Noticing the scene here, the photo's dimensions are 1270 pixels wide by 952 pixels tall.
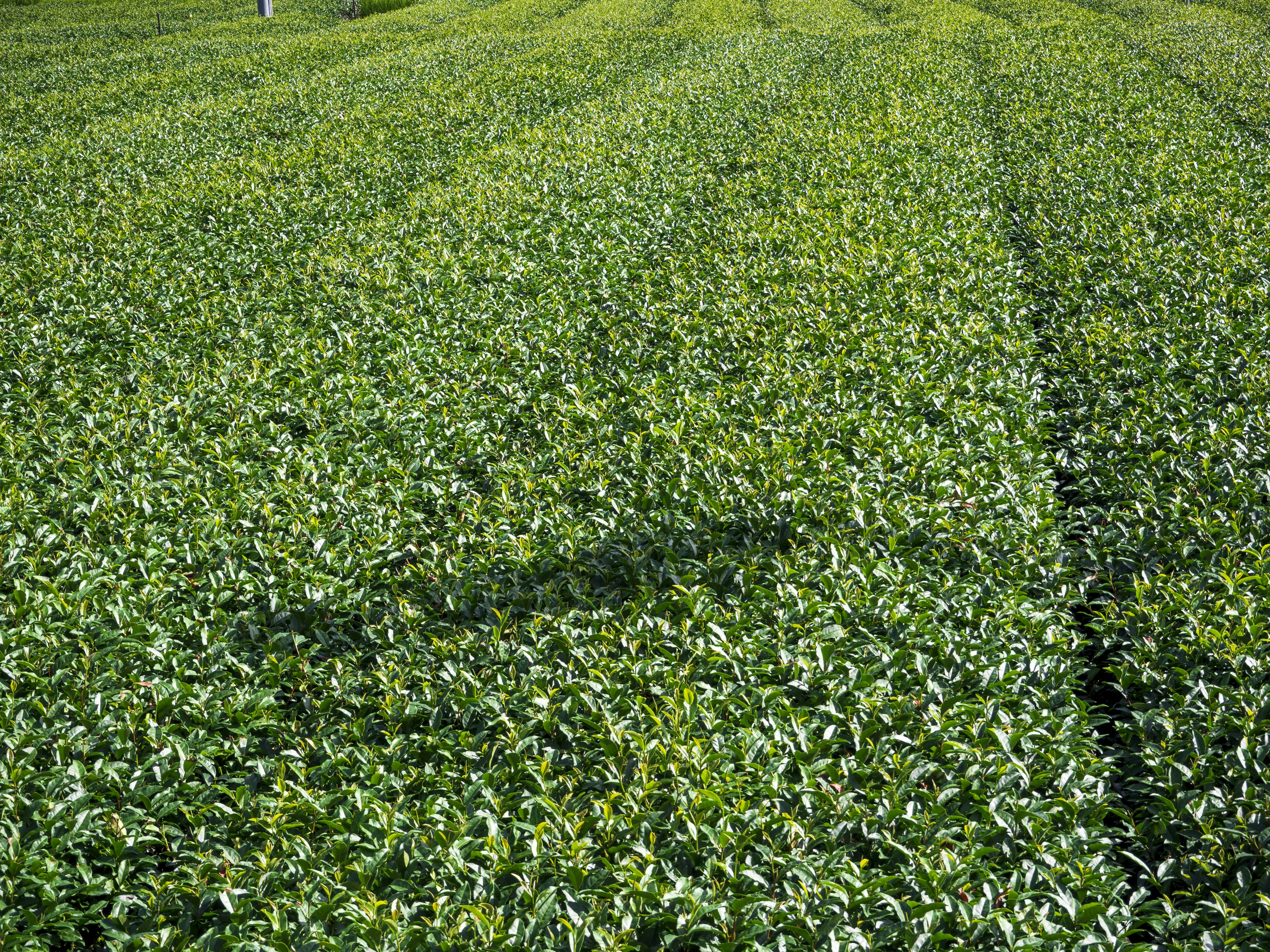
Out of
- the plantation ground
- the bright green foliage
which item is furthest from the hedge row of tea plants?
the bright green foliage

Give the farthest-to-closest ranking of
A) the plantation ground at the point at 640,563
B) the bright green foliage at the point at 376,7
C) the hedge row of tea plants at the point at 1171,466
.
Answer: the bright green foliage at the point at 376,7 → the hedge row of tea plants at the point at 1171,466 → the plantation ground at the point at 640,563

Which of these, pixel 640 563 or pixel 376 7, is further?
pixel 376 7

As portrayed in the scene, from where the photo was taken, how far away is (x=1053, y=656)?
13.7ft

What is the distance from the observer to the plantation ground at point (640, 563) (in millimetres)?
3244

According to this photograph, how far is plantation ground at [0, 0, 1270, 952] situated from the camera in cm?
324

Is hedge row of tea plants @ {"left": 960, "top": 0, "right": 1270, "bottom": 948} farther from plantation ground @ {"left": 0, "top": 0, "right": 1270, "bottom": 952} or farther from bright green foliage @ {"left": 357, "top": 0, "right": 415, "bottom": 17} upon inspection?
bright green foliage @ {"left": 357, "top": 0, "right": 415, "bottom": 17}

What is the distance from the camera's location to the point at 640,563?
4898mm

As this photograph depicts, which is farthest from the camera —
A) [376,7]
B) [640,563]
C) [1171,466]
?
[376,7]

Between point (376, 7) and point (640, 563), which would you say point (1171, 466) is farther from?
point (376, 7)

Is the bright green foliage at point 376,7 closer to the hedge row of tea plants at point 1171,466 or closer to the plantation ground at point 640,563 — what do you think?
the plantation ground at point 640,563

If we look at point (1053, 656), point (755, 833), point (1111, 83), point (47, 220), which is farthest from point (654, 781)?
point (1111, 83)

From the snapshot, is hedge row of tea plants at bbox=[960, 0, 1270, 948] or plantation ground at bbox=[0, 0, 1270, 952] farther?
hedge row of tea plants at bbox=[960, 0, 1270, 948]

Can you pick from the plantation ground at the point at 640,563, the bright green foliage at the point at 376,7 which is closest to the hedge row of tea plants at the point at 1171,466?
the plantation ground at the point at 640,563

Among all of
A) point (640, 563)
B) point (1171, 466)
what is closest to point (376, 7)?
point (640, 563)
